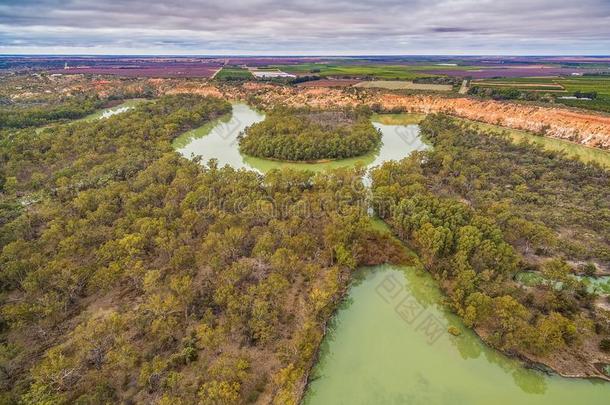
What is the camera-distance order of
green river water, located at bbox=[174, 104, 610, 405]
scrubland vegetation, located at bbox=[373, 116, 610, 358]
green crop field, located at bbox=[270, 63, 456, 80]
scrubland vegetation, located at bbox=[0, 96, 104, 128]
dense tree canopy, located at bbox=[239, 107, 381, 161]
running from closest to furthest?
1. green river water, located at bbox=[174, 104, 610, 405]
2. scrubland vegetation, located at bbox=[373, 116, 610, 358]
3. dense tree canopy, located at bbox=[239, 107, 381, 161]
4. scrubland vegetation, located at bbox=[0, 96, 104, 128]
5. green crop field, located at bbox=[270, 63, 456, 80]

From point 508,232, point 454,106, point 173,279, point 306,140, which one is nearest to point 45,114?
point 306,140

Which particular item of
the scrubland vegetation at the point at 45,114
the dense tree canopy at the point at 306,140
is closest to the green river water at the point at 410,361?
the dense tree canopy at the point at 306,140

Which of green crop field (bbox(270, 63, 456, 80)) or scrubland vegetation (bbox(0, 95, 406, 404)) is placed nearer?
scrubland vegetation (bbox(0, 95, 406, 404))

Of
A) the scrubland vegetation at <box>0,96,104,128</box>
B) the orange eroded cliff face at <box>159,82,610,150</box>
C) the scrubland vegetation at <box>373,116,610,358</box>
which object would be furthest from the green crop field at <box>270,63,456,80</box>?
the scrubland vegetation at <box>373,116,610,358</box>

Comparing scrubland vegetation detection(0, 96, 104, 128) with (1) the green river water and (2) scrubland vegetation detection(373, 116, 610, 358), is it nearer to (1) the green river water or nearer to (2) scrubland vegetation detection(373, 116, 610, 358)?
(2) scrubland vegetation detection(373, 116, 610, 358)

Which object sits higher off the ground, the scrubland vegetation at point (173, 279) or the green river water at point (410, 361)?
the scrubland vegetation at point (173, 279)

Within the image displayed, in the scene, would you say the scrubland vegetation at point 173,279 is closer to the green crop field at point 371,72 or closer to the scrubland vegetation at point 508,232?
the scrubland vegetation at point 508,232

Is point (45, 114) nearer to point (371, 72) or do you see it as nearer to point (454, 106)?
point (454, 106)
